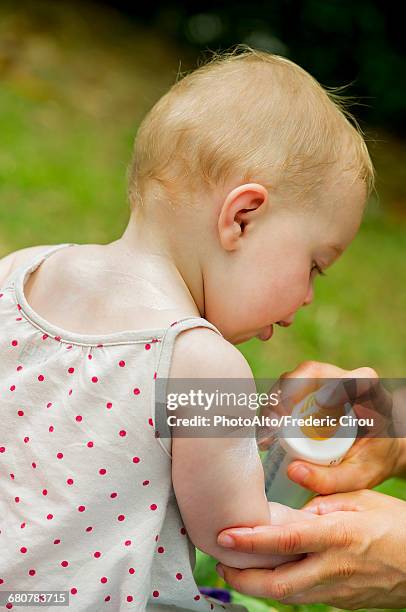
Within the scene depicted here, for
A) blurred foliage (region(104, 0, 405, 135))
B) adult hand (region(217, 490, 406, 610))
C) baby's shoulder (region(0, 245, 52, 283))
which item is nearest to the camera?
adult hand (region(217, 490, 406, 610))

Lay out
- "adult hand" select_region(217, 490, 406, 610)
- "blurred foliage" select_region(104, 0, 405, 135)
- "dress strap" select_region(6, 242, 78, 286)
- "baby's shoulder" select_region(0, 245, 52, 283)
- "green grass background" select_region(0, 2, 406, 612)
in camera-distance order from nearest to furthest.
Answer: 1. "adult hand" select_region(217, 490, 406, 610)
2. "dress strap" select_region(6, 242, 78, 286)
3. "baby's shoulder" select_region(0, 245, 52, 283)
4. "green grass background" select_region(0, 2, 406, 612)
5. "blurred foliage" select_region(104, 0, 405, 135)

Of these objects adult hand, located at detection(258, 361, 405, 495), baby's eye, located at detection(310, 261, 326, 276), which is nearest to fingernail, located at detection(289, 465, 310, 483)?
adult hand, located at detection(258, 361, 405, 495)

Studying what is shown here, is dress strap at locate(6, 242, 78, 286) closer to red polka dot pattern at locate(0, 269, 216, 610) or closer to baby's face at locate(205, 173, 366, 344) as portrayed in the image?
red polka dot pattern at locate(0, 269, 216, 610)

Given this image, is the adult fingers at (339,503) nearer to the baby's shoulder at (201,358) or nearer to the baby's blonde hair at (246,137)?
the baby's shoulder at (201,358)

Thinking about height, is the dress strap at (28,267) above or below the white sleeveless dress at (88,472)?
above

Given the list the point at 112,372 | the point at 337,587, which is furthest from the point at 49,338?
the point at 337,587

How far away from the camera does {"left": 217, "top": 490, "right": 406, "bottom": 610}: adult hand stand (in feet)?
4.78

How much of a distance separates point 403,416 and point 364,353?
5.37 feet

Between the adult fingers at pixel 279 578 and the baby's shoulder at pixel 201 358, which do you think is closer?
the baby's shoulder at pixel 201 358

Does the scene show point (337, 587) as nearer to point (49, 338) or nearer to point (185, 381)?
point (185, 381)

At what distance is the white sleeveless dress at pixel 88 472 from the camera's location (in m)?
1.37

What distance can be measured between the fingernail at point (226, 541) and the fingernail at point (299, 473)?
256 millimetres

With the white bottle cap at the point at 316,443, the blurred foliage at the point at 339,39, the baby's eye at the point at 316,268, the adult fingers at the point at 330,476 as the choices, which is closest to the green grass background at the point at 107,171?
the blurred foliage at the point at 339,39

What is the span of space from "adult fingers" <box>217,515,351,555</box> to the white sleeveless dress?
114mm
